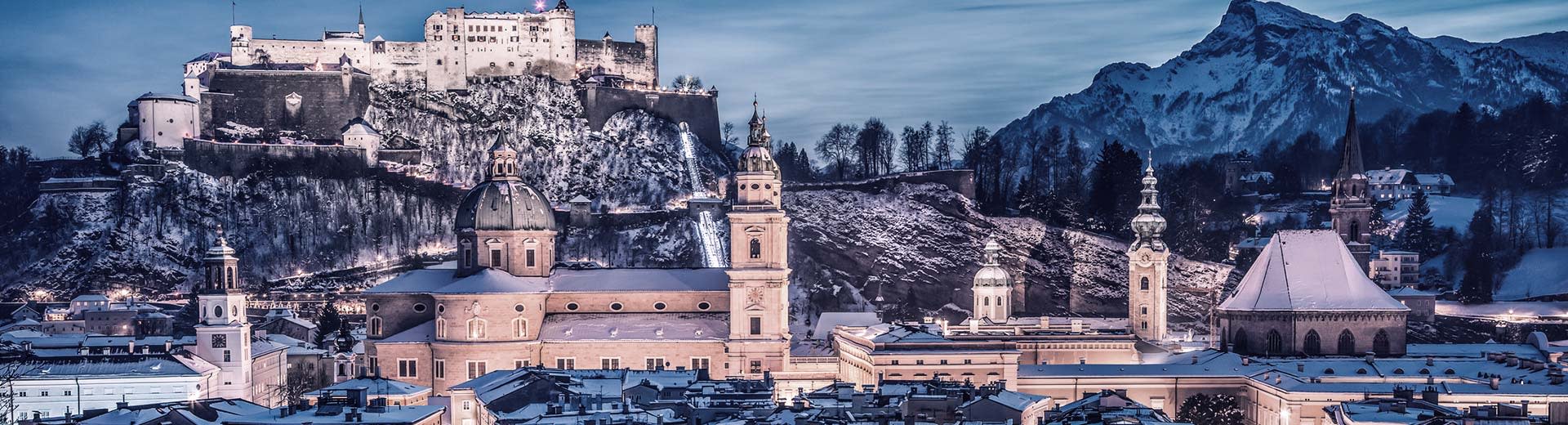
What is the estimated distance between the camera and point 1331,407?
52625 mm

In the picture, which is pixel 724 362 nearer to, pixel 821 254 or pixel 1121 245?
pixel 821 254

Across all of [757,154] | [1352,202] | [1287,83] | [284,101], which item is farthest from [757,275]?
[1287,83]

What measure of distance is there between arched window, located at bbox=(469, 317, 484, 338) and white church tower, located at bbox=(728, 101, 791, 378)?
30.4ft

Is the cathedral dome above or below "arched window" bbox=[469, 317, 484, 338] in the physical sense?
above

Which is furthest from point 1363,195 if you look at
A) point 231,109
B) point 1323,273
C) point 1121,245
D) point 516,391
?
point 231,109

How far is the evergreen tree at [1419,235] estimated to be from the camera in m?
103

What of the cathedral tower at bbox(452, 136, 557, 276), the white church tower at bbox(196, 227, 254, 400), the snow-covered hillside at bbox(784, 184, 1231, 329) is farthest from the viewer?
the snow-covered hillside at bbox(784, 184, 1231, 329)

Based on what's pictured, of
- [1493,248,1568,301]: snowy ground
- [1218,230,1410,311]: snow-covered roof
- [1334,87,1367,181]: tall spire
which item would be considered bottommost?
[1493,248,1568,301]: snowy ground

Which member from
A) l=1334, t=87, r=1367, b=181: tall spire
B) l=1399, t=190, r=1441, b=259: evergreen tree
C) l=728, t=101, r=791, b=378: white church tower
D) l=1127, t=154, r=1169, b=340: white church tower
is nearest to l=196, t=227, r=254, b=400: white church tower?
l=728, t=101, r=791, b=378: white church tower

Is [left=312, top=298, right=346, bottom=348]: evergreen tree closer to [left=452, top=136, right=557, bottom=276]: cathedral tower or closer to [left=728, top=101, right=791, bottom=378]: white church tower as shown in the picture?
[left=452, top=136, right=557, bottom=276]: cathedral tower

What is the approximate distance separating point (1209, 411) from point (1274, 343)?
8.77 m

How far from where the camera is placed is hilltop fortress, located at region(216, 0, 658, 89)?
11588cm

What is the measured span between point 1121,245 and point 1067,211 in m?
4.58

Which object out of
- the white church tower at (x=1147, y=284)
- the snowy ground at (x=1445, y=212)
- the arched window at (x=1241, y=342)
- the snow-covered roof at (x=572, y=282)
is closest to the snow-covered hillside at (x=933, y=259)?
the snowy ground at (x=1445, y=212)
